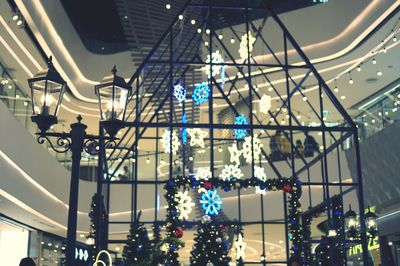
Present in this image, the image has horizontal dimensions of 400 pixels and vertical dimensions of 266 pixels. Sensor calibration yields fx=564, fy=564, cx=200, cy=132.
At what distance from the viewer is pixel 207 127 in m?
9.02

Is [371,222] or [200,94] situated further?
[200,94]

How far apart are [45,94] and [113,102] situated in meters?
0.57

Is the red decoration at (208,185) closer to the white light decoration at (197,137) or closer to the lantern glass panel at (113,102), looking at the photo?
the white light decoration at (197,137)

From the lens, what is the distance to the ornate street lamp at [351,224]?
10562 millimetres

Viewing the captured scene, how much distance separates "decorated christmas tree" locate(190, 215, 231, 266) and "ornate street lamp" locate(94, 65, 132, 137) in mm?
5046

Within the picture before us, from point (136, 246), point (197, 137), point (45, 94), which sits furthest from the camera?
point (197, 137)

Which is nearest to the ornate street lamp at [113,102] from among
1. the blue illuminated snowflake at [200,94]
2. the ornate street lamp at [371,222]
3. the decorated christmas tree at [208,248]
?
the decorated christmas tree at [208,248]

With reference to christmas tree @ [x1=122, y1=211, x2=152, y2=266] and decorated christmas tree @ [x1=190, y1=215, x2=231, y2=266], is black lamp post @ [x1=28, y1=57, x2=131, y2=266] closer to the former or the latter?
christmas tree @ [x1=122, y1=211, x2=152, y2=266]

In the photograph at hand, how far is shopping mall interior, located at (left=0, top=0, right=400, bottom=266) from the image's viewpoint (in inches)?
372

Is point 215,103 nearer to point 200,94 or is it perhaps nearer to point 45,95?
point 200,94

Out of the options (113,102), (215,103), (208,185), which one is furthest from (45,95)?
(215,103)

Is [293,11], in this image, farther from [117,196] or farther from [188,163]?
[117,196]

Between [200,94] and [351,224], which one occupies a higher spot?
[200,94]

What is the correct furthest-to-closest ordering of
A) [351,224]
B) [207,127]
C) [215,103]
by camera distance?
[215,103], [351,224], [207,127]
